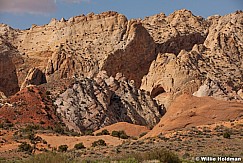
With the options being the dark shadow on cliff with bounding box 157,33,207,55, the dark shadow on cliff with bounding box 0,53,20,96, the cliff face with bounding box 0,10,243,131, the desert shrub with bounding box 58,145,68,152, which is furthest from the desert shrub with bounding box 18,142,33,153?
the dark shadow on cliff with bounding box 157,33,207,55

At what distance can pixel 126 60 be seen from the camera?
81.2 meters

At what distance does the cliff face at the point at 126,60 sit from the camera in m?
62.1

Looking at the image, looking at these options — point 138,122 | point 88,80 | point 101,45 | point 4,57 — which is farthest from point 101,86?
point 4,57

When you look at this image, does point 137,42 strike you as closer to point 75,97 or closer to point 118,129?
point 75,97

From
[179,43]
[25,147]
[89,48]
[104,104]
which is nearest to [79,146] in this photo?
[25,147]

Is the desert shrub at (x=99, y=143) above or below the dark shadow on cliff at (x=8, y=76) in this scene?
below

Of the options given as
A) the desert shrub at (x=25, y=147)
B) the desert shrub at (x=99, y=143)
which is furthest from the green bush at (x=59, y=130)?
the desert shrub at (x=25, y=147)

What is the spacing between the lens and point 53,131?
4497cm

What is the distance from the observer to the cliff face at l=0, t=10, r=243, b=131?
62.1 meters

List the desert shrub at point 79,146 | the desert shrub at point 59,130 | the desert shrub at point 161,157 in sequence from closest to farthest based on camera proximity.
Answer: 1. the desert shrub at point 161,157
2. the desert shrub at point 79,146
3. the desert shrub at point 59,130

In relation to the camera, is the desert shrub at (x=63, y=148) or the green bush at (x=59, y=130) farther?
the green bush at (x=59, y=130)

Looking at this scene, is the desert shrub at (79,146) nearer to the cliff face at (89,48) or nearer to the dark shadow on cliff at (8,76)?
the cliff face at (89,48)

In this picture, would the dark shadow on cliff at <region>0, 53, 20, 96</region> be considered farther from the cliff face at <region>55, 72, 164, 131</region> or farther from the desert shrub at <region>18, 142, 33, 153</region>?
the desert shrub at <region>18, 142, 33, 153</region>

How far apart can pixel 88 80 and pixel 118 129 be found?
1385 centimetres
